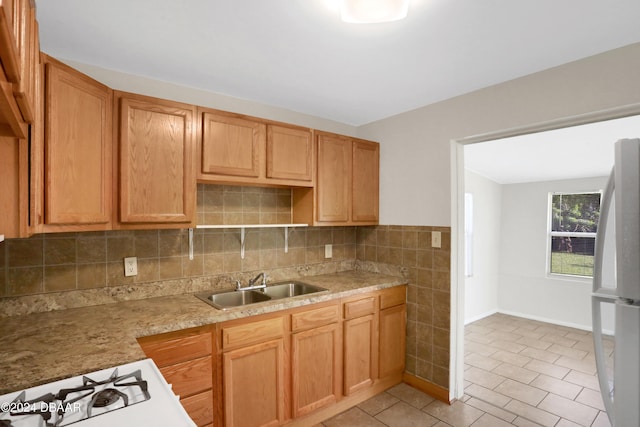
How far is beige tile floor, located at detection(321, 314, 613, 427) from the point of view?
7.58 ft

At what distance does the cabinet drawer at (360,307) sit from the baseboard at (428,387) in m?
0.76

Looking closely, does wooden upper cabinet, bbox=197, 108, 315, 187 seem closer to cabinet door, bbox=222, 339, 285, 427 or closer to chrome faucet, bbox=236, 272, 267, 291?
chrome faucet, bbox=236, 272, 267, 291

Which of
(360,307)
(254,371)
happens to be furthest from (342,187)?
(254,371)

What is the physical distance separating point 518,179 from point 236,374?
452cm

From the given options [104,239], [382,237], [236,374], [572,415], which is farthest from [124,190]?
[572,415]

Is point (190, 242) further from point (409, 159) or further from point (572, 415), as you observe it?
point (572, 415)

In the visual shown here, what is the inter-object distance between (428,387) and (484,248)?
8.60 ft

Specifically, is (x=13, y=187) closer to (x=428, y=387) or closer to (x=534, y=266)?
(x=428, y=387)

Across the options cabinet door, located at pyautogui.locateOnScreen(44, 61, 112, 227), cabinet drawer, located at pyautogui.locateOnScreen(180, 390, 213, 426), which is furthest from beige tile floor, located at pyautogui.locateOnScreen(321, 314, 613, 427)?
cabinet door, located at pyautogui.locateOnScreen(44, 61, 112, 227)

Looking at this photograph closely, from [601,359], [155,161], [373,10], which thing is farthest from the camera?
[155,161]

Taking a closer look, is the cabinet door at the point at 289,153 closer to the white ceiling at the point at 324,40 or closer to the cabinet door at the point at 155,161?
the white ceiling at the point at 324,40

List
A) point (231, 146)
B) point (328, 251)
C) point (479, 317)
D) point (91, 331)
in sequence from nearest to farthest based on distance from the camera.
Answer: point (91, 331) → point (231, 146) → point (328, 251) → point (479, 317)

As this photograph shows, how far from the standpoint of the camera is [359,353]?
8.23ft

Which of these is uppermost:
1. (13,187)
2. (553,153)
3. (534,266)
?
(553,153)
